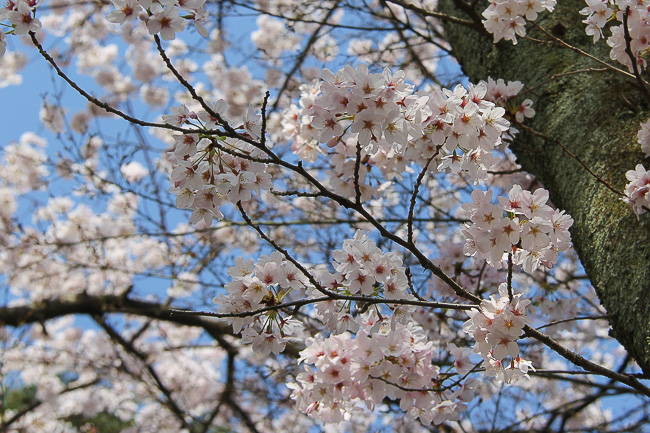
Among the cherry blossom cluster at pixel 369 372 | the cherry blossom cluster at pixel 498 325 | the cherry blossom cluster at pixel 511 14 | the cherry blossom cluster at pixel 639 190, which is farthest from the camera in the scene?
the cherry blossom cluster at pixel 511 14

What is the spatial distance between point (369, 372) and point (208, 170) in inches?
30.6

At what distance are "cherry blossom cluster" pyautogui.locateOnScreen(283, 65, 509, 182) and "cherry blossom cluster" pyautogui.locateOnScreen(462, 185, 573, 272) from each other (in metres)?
0.21

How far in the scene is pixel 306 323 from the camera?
310cm

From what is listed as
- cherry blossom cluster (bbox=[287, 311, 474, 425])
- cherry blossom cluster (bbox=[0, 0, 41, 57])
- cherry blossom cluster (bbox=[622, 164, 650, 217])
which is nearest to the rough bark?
cherry blossom cluster (bbox=[622, 164, 650, 217])

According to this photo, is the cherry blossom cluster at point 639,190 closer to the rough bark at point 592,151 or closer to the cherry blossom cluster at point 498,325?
the rough bark at point 592,151

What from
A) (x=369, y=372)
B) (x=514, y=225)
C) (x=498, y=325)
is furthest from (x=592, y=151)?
(x=369, y=372)

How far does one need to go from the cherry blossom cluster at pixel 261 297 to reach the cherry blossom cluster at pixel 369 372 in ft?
0.60

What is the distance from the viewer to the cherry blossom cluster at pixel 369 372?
164 centimetres

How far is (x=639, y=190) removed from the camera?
1.51 meters

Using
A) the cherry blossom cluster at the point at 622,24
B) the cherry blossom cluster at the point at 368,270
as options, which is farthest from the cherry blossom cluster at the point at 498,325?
the cherry blossom cluster at the point at 622,24

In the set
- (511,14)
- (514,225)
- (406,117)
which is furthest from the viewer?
(511,14)

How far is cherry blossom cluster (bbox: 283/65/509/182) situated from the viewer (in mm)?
1397

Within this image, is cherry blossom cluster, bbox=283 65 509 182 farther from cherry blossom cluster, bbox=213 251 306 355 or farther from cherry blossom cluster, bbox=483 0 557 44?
cherry blossom cluster, bbox=483 0 557 44

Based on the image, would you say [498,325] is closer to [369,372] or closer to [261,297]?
[369,372]
